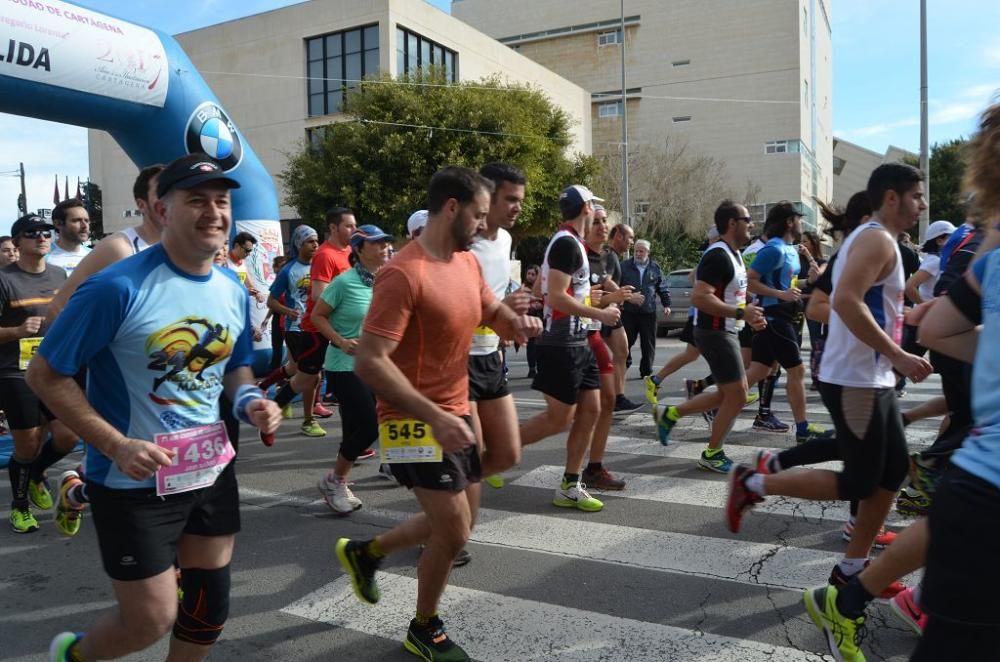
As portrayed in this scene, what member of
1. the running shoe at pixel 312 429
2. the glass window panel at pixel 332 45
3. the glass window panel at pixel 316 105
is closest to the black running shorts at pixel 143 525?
the running shoe at pixel 312 429

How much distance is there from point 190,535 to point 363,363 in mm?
811

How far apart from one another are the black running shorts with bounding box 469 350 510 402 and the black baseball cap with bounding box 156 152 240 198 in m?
1.92

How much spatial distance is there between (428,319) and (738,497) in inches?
74.2

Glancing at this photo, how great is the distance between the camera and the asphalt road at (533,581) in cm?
336

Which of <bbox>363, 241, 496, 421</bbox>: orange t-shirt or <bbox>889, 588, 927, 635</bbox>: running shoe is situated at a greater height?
<bbox>363, 241, 496, 421</bbox>: orange t-shirt

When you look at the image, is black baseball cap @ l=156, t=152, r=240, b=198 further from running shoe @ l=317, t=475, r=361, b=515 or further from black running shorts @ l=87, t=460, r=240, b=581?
running shoe @ l=317, t=475, r=361, b=515

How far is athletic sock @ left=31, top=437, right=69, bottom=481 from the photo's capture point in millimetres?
5340

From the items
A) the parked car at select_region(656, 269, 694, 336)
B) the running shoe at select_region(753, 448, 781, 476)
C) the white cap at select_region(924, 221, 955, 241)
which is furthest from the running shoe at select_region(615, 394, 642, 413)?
the parked car at select_region(656, 269, 694, 336)

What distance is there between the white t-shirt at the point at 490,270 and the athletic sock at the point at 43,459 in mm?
3046

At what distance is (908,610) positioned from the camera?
3262 millimetres

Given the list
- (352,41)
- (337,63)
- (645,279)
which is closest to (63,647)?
(645,279)

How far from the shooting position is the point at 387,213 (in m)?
26.5

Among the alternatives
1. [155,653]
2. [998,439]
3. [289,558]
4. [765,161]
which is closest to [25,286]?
[289,558]

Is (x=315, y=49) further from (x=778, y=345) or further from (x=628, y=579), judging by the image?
(x=628, y=579)
